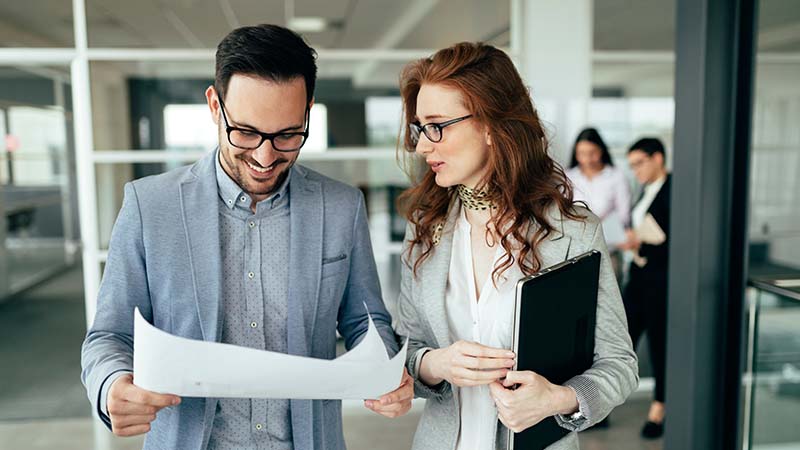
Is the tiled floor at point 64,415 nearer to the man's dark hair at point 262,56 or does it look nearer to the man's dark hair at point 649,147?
the man's dark hair at point 649,147

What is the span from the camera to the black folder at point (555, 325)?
1.16m

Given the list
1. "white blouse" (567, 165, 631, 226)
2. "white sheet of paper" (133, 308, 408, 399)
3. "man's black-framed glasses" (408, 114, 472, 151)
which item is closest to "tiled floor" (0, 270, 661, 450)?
"white blouse" (567, 165, 631, 226)

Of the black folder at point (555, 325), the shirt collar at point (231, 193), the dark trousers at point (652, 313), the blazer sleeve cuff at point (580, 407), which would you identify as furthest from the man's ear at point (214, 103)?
the dark trousers at point (652, 313)

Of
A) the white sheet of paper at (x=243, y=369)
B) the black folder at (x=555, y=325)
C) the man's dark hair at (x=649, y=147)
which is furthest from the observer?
the man's dark hair at (x=649, y=147)

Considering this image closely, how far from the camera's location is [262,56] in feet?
3.91

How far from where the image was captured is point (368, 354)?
1.06 meters

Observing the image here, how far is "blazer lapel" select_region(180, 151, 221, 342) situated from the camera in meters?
1.22

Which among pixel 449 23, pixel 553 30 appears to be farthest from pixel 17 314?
pixel 553 30

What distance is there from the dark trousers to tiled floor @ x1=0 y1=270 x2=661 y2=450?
1.51ft

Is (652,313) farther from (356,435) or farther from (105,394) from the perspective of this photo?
(105,394)

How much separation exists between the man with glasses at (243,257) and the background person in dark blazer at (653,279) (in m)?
2.94

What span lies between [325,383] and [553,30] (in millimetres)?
3974

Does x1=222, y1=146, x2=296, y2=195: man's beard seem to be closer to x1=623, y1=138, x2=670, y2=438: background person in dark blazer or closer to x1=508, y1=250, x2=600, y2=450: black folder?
x1=508, y1=250, x2=600, y2=450: black folder

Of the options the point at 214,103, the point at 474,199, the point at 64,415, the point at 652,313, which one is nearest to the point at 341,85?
the point at 652,313
